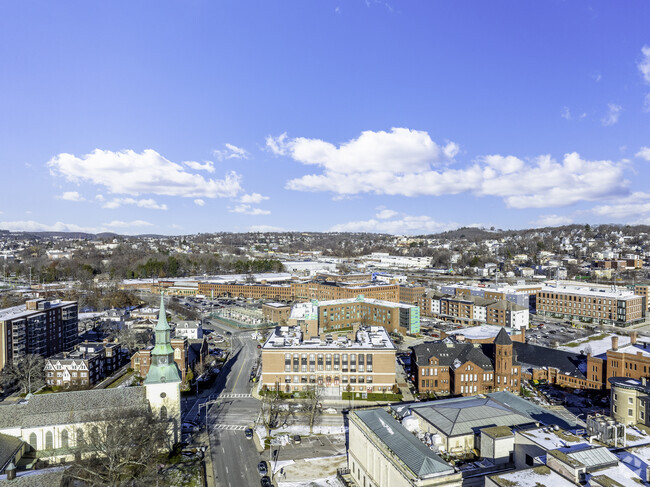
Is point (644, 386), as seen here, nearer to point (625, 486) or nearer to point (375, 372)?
point (625, 486)

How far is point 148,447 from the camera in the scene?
120 feet

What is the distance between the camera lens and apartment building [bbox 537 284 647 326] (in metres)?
106

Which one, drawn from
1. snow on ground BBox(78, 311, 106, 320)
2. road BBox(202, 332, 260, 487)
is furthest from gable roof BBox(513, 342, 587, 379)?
snow on ground BBox(78, 311, 106, 320)

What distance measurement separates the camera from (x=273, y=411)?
50.8 meters

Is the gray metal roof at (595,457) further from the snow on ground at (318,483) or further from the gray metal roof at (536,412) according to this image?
the snow on ground at (318,483)

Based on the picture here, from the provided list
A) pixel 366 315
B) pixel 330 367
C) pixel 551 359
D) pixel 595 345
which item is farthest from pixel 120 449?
pixel 595 345

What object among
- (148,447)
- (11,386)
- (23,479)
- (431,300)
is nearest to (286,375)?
(148,447)

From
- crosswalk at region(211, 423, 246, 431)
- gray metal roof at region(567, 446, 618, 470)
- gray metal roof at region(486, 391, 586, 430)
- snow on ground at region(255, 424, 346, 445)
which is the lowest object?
crosswalk at region(211, 423, 246, 431)

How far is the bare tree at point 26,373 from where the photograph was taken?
193 ft

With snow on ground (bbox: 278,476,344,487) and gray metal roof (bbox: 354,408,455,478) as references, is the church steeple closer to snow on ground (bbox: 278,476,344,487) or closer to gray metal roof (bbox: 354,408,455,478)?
snow on ground (bbox: 278,476,344,487)

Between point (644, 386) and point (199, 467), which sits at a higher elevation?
point (644, 386)

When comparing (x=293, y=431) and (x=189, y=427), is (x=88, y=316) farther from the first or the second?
(x=293, y=431)

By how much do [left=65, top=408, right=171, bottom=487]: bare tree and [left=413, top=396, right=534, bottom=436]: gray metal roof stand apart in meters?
24.7

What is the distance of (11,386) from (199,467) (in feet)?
129
